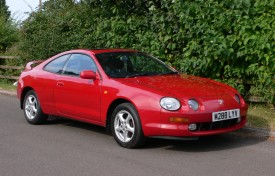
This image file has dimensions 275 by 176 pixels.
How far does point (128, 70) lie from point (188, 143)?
1.51 meters

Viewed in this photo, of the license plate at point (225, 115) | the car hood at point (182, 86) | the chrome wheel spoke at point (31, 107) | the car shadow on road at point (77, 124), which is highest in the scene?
the car hood at point (182, 86)

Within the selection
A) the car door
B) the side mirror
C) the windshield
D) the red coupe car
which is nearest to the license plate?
the red coupe car

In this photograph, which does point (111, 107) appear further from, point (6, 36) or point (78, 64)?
point (6, 36)

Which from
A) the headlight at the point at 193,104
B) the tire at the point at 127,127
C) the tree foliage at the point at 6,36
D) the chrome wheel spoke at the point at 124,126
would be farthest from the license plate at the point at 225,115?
the tree foliage at the point at 6,36

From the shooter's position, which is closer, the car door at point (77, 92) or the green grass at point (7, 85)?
the car door at point (77, 92)

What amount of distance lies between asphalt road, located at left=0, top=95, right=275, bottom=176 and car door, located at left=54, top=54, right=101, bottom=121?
16.7 inches

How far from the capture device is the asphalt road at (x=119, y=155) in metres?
5.92

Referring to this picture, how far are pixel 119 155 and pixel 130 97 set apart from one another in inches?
32.9

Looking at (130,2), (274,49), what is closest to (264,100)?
(274,49)

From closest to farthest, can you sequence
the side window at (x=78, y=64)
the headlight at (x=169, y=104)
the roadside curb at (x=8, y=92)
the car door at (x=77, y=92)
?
the headlight at (x=169, y=104) → the car door at (x=77, y=92) → the side window at (x=78, y=64) → the roadside curb at (x=8, y=92)

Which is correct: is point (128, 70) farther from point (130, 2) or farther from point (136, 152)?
point (130, 2)

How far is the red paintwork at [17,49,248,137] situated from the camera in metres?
6.57

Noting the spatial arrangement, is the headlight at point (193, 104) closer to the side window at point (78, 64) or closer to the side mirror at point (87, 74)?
the side mirror at point (87, 74)

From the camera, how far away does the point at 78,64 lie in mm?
8172
